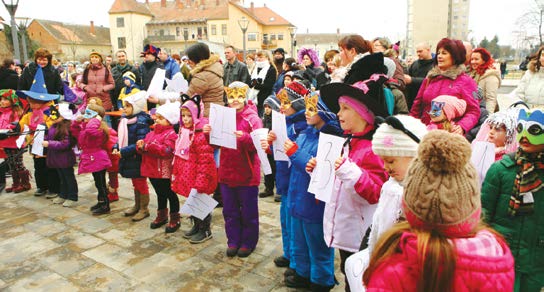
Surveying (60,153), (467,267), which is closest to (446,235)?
(467,267)

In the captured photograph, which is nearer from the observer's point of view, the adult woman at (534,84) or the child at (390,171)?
the child at (390,171)

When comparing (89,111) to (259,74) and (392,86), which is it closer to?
(259,74)

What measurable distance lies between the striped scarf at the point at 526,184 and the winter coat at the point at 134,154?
4164mm

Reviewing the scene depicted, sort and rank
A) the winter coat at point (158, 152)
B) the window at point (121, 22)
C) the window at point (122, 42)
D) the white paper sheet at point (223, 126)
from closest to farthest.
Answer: the white paper sheet at point (223, 126)
the winter coat at point (158, 152)
the window at point (121, 22)
the window at point (122, 42)

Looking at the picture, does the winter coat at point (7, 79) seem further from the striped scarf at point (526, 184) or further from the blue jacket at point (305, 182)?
the striped scarf at point (526, 184)

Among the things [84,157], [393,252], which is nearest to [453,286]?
[393,252]

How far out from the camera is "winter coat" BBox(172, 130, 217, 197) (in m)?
4.34

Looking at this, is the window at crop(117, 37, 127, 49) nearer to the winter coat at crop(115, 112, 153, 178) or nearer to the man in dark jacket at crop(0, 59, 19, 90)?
the man in dark jacket at crop(0, 59, 19, 90)

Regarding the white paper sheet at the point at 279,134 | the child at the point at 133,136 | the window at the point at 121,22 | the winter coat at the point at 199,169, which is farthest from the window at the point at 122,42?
the white paper sheet at the point at 279,134

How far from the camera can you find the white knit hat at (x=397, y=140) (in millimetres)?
1946

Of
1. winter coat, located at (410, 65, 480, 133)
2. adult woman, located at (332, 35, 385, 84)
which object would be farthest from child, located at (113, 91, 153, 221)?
winter coat, located at (410, 65, 480, 133)

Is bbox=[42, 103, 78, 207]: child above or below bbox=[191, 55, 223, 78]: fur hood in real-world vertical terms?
below

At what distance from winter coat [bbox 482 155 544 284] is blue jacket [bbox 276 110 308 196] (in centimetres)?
159

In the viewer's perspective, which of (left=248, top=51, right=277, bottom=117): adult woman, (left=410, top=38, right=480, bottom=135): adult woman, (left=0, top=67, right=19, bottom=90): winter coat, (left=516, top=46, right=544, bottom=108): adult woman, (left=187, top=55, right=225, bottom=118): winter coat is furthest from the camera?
(left=0, top=67, right=19, bottom=90): winter coat
